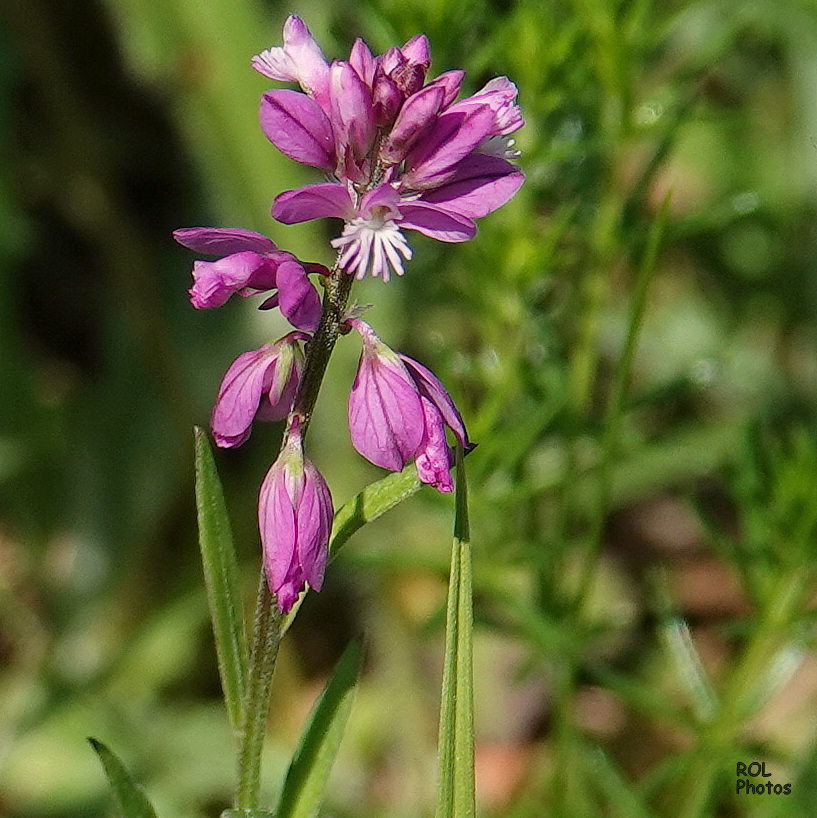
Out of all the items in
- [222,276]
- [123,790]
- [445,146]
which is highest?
[445,146]

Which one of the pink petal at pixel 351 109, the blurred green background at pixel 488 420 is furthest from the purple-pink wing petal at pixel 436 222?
the blurred green background at pixel 488 420

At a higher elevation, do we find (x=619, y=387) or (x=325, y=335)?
(x=619, y=387)

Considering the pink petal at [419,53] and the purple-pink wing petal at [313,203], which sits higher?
the pink petal at [419,53]

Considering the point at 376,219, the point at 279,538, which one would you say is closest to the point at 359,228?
the point at 376,219

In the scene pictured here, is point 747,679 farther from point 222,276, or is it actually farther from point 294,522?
point 222,276

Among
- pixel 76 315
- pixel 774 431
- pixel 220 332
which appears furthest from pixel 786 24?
pixel 76 315

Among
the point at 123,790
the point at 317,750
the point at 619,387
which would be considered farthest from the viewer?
the point at 619,387

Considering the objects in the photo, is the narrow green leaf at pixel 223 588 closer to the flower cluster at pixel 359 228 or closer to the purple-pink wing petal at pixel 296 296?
the flower cluster at pixel 359 228
